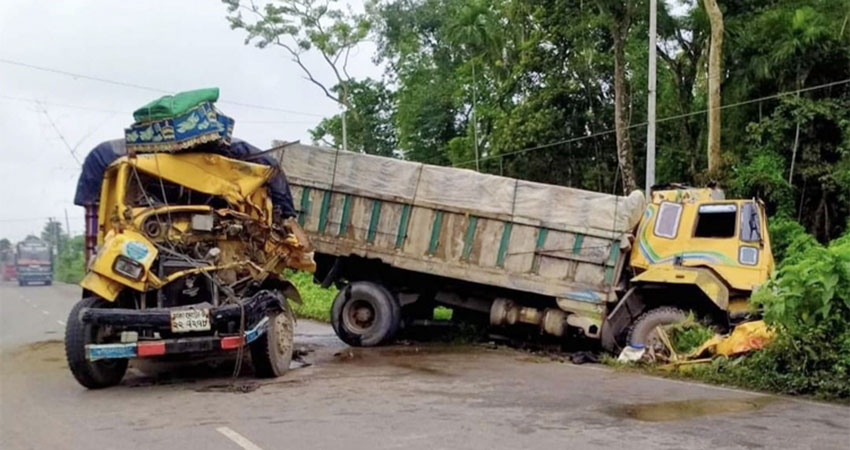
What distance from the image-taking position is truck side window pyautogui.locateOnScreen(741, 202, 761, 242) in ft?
37.3

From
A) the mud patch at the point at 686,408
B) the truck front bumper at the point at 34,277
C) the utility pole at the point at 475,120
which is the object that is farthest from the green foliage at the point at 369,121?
the mud patch at the point at 686,408

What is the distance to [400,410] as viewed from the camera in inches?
302

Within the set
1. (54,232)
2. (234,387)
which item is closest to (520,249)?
(234,387)

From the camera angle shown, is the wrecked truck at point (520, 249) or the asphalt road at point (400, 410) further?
the wrecked truck at point (520, 249)

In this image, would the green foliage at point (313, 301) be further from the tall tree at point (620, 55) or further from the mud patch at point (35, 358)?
the tall tree at point (620, 55)

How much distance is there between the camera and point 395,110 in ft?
135

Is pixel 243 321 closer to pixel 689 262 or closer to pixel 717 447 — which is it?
pixel 717 447

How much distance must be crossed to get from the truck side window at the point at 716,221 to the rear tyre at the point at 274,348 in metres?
5.82

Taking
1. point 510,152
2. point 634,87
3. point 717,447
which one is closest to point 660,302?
point 717,447

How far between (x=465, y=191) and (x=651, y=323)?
3304 millimetres

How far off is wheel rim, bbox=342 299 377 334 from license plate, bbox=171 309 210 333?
4821 mm

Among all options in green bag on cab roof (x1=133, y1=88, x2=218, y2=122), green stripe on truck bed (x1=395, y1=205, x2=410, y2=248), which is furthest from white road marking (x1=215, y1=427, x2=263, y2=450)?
green stripe on truck bed (x1=395, y1=205, x2=410, y2=248)

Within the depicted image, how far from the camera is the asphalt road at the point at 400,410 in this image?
6.48 meters

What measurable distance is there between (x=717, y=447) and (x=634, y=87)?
74.2ft
